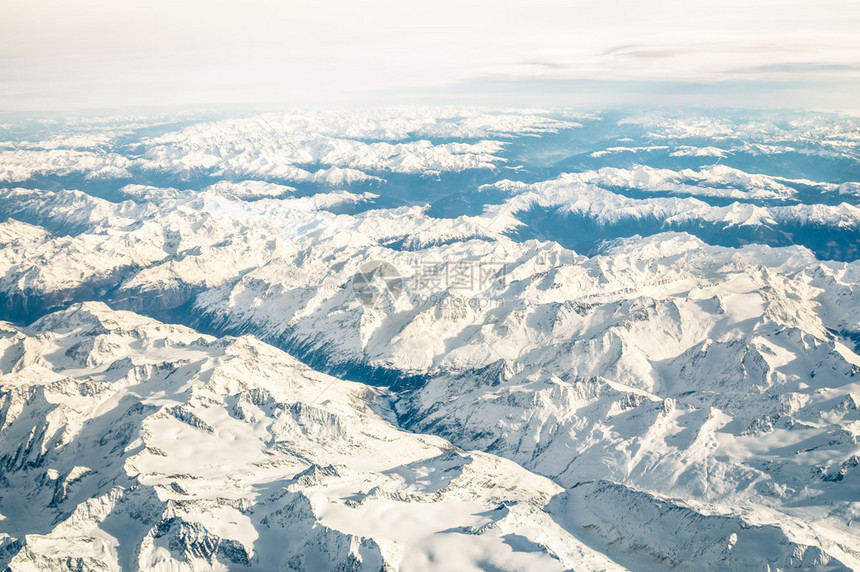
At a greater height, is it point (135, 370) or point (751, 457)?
point (135, 370)

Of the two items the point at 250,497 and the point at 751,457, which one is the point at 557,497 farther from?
the point at 250,497

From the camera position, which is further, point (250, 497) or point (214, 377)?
point (214, 377)

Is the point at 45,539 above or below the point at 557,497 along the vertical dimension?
above

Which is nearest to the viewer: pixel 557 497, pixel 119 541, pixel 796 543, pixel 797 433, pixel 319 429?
pixel 796 543

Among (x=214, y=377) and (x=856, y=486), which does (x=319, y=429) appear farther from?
(x=856, y=486)

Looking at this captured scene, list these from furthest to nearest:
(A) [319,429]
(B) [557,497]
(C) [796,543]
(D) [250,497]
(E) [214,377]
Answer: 1. (E) [214,377]
2. (A) [319,429]
3. (B) [557,497]
4. (D) [250,497]
5. (C) [796,543]

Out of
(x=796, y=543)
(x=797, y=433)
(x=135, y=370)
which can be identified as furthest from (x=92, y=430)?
(x=797, y=433)

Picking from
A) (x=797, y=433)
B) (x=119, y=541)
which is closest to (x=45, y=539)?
(x=119, y=541)

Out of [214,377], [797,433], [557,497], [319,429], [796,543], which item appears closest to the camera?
[796,543]

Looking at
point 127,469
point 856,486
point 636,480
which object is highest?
point 127,469
